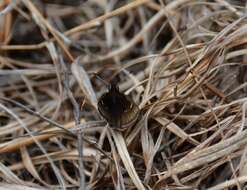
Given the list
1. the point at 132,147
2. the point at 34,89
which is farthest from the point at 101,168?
the point at 34,89

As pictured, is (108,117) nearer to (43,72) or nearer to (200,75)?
(200,75)

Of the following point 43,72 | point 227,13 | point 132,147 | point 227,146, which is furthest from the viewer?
point 43,72

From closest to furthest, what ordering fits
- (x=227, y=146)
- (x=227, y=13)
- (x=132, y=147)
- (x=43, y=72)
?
(x=227, y=146) < (x=132, y=147) < (x=227, y=13) < (x=43, y=72)
